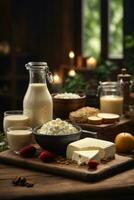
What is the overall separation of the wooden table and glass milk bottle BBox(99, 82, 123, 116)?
2.34 feet

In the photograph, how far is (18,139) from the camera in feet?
6.30

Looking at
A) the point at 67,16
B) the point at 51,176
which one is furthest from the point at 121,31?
the point at 51,176

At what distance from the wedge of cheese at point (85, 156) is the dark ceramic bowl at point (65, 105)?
594 mm

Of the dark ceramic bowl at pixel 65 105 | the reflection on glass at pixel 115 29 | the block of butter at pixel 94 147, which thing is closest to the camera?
the block of butter at pixel 94 147

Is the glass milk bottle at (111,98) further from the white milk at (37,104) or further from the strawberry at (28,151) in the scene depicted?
the strawberry at (28,151)

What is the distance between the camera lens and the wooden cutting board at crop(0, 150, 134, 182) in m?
1.69

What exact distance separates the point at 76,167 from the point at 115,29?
4232mm

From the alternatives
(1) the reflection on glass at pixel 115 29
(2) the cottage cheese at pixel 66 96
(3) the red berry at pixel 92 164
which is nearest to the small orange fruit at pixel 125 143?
(3) the red berry at pixel 92 164

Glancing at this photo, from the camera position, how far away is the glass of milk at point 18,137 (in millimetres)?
1923

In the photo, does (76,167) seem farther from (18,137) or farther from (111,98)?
(111,98)

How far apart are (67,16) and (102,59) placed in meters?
0.86

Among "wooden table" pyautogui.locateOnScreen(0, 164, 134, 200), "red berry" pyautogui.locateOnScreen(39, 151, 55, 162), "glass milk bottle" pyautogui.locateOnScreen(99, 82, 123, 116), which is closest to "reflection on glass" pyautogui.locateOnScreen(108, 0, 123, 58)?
"glass milk bottle" pyautogui.locateOnScreen(99, 82, 123, 116)

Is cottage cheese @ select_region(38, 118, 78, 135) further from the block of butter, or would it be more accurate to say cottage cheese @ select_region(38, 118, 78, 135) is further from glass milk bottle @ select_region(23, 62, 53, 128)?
glass milk bottle @ select_region(23, 62, 53, 128)

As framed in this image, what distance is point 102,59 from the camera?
18.8ft
